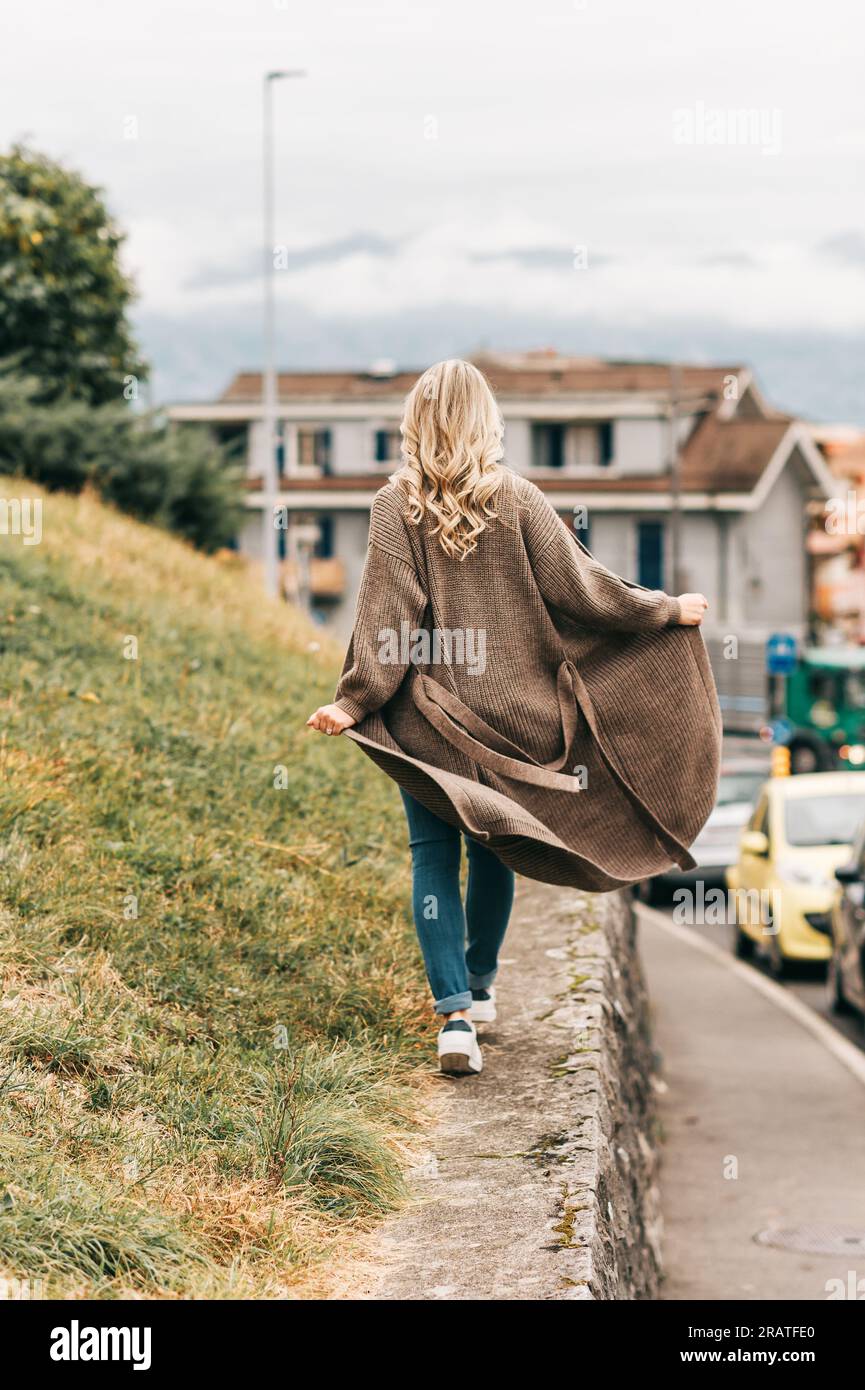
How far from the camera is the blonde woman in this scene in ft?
15.4

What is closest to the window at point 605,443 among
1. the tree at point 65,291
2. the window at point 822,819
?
the tree at point 65,291

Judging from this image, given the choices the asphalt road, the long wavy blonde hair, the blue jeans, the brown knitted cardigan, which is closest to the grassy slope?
the blue jeans

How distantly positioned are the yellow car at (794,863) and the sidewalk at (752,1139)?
53 cm

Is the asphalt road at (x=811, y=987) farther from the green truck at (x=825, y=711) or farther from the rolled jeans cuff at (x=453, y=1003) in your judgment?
the green truck at (x=825, y=711)

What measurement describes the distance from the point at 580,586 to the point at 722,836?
16267 millimetres

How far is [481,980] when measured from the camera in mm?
5207

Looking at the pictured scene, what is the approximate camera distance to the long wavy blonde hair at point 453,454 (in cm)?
466

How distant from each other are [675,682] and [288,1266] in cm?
213

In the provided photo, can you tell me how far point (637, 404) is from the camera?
172 ft

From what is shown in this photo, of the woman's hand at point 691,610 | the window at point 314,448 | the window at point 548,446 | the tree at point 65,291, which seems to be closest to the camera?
the woman's hand at point 691,610

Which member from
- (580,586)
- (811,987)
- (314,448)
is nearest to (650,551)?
(314,448)

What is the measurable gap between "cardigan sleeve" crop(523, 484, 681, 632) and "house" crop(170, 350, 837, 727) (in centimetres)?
4502

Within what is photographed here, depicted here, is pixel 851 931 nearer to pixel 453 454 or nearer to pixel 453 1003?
pixel 453 1003
